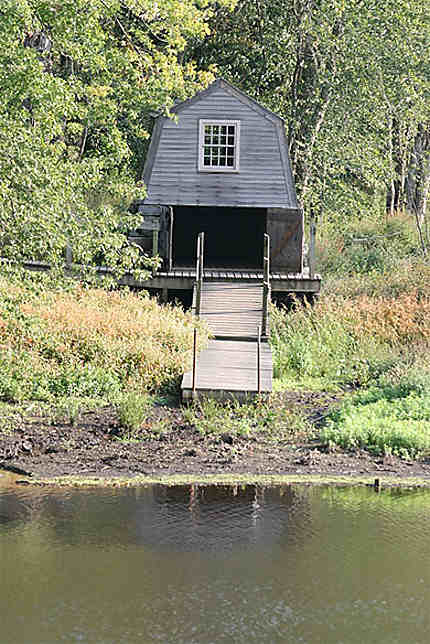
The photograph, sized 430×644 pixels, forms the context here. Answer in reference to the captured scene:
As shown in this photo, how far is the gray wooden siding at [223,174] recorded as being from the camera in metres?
25.0

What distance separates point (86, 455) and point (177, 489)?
1689mm

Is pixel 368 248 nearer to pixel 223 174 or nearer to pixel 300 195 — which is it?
pixel 300 195

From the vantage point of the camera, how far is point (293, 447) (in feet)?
43.3

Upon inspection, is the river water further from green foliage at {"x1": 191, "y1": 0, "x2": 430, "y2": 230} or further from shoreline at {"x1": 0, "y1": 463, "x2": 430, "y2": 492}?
green foliage at {"x1": 191, "y1": 0, "x2": 430, "y2": 230}

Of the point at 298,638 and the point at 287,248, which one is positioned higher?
the point at 287,248

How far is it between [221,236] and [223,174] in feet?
11.4

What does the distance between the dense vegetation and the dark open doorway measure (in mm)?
1938

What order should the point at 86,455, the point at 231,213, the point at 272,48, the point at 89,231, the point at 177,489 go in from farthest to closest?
the point at 272,48
the point at 231,213
the point at 89,231
the point at 86,455
the point at 177,489

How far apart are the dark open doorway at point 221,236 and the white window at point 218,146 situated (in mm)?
2293

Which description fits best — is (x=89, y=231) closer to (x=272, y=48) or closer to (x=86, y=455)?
(x=86, y=455)

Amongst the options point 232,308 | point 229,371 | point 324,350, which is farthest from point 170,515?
point 232,308

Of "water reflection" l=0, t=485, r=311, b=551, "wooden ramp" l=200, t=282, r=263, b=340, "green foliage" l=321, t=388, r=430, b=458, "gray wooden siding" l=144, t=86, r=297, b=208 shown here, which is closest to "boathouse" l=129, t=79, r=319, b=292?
"gray wooden siding" l=144, t=86, r=297, b=208

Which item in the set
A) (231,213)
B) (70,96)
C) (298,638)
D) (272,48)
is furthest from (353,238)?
(298,638)

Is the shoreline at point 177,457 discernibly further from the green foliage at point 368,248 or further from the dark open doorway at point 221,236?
the dark open doorway at point 221,236
